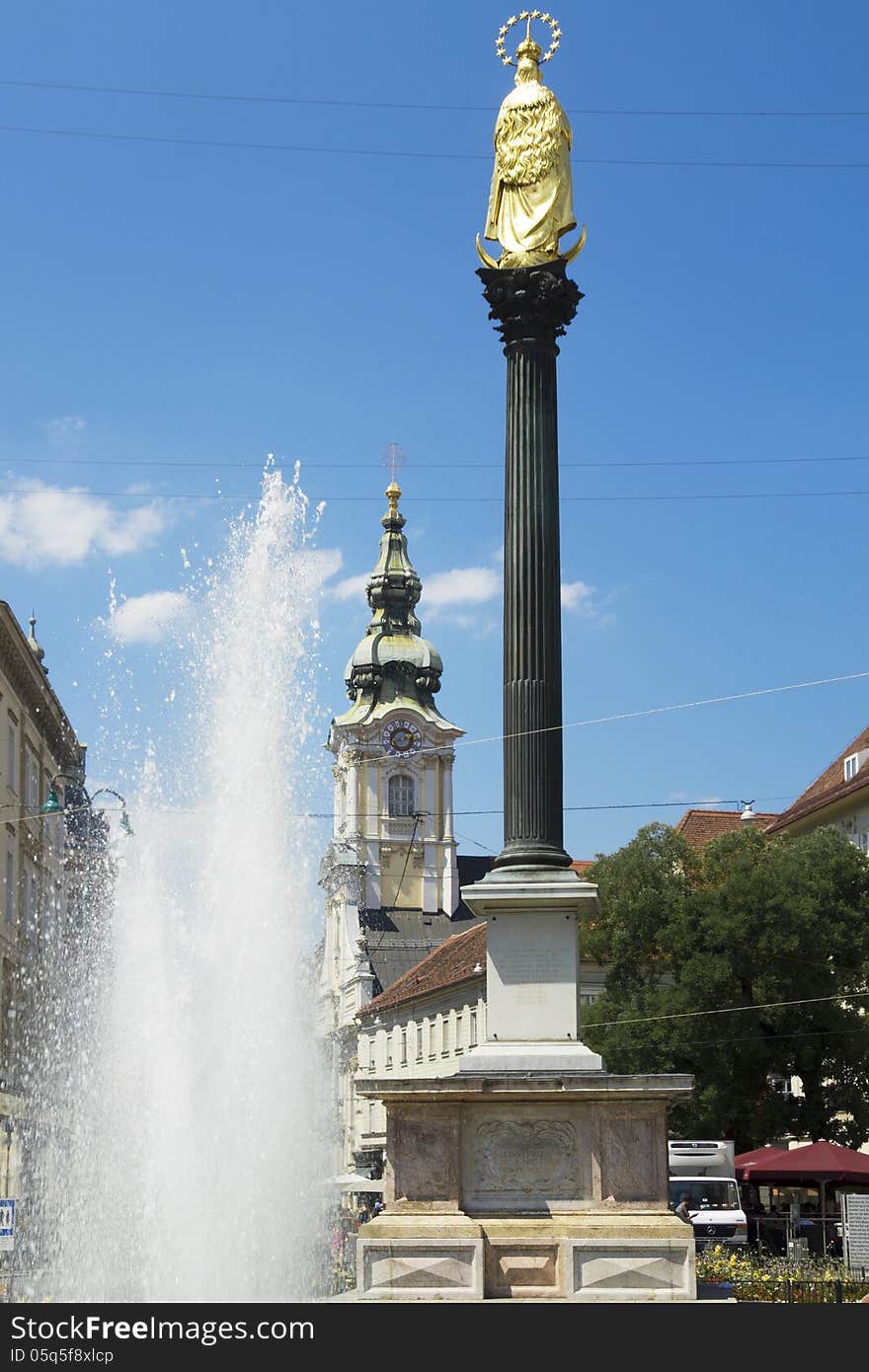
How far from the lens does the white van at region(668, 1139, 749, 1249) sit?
27.8m

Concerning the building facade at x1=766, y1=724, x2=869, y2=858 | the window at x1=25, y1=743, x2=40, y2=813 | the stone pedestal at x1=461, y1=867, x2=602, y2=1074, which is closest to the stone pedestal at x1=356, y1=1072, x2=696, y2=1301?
the stone pedestal at x1=461, y1=867, x2=602, y2=1074

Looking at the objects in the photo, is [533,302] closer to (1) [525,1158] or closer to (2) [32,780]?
(1) [525,1158]

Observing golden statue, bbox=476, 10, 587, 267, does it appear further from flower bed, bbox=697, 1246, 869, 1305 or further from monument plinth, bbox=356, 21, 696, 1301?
flower bed, bbox=697, 1246, 869, 1305

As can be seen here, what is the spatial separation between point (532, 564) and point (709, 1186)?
49.0 feet

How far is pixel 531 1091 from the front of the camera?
15.3 meters

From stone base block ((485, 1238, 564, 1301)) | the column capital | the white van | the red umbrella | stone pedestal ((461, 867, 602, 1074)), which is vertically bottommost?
the white van

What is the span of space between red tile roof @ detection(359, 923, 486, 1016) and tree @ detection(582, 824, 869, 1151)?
1874 cm

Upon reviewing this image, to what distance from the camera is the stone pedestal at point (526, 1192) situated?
14.8 meters

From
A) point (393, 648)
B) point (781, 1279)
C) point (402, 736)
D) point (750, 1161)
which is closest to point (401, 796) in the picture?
point (402, 736)

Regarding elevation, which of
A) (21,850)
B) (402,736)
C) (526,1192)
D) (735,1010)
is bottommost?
(526,1192)

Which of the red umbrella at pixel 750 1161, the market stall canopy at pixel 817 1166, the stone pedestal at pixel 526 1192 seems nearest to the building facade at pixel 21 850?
the red umbrella at pixel 750 1161
